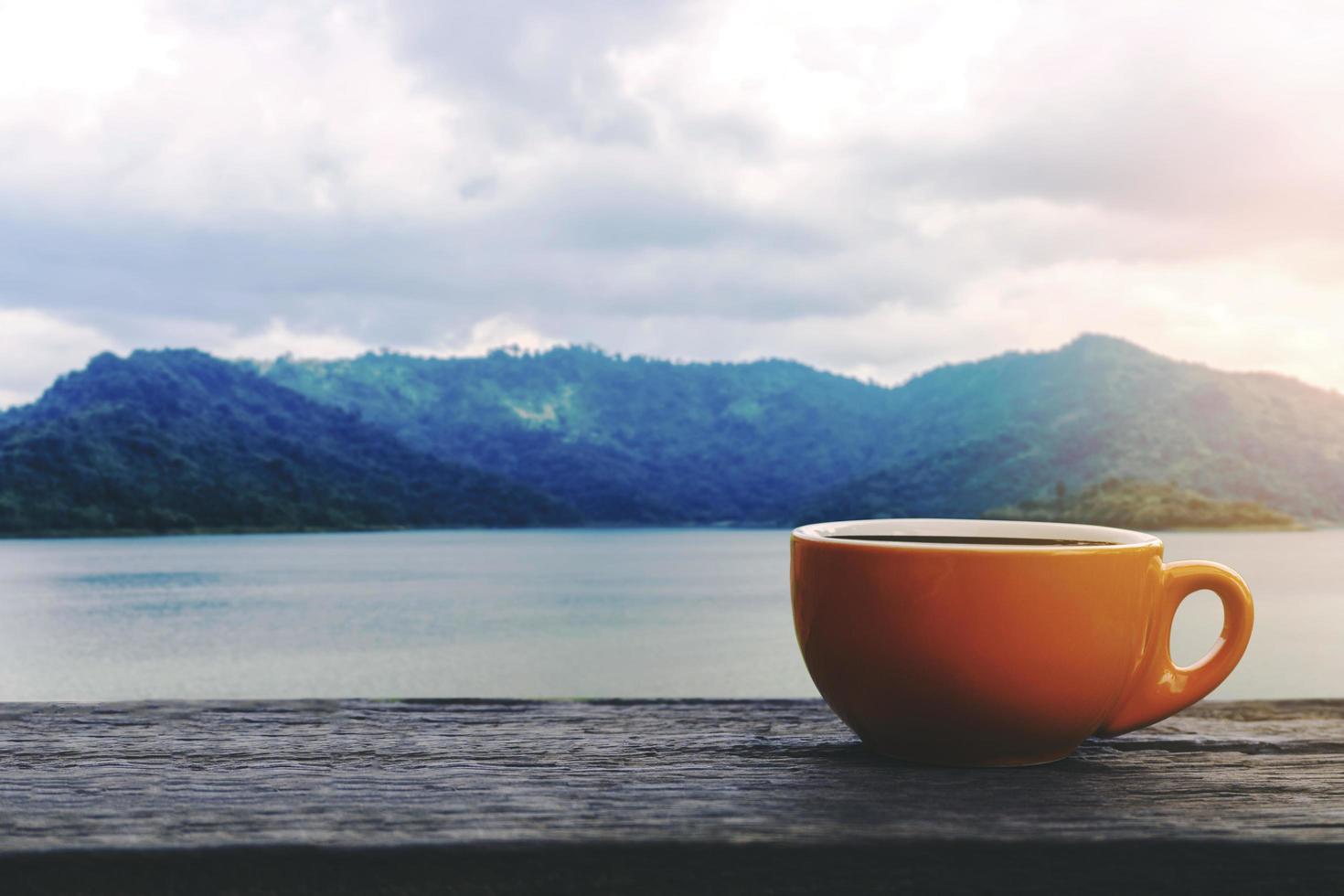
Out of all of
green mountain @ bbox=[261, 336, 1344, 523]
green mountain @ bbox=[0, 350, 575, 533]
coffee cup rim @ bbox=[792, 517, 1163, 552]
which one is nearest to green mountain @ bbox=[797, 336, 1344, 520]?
green mountain @ bbox=[261, 336, 1344, 523]

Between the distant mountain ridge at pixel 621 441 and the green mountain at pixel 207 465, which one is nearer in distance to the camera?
the distant mountain ridge at pixel 621 441

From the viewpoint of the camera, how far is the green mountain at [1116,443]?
7962cm

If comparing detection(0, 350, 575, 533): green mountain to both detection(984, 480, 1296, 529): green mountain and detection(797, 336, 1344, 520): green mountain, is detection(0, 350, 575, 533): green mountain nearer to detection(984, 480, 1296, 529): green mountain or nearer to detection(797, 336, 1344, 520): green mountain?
detection(797, 336, 1344, 520): green mountain

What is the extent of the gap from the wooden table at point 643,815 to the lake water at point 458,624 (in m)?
7.15

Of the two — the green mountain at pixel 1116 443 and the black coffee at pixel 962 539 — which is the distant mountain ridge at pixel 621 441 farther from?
the black coffee at pixel 962 539

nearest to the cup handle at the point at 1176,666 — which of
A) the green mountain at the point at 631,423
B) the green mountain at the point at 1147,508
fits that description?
the green mountain at the point at 1147,508


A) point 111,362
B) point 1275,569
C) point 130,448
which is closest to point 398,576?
point 130,448

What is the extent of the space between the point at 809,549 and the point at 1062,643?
25 centimetres

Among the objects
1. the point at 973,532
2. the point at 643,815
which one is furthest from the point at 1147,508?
the point at 643,815

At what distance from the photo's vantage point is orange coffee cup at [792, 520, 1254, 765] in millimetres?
Answer: 959

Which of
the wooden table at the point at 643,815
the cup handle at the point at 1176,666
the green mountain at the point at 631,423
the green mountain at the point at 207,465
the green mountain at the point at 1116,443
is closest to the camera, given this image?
the wooden table at the point at 643,815

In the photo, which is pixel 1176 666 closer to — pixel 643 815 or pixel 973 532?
pixel 973 532

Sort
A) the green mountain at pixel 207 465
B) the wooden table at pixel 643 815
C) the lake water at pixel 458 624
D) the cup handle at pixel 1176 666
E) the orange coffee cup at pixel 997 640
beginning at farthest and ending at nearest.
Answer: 1. the green mountain at pixel 207 465
2. the lake water at pixel 458 624
3. the cup handle at pixel 1176 666
4. the orange coffee cup at pixel 997 640
5. the wooden table at pixel 643 815

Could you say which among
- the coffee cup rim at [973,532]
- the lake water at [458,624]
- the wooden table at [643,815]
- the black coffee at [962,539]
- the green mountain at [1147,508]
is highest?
the coffee cup rim at [973,532]
